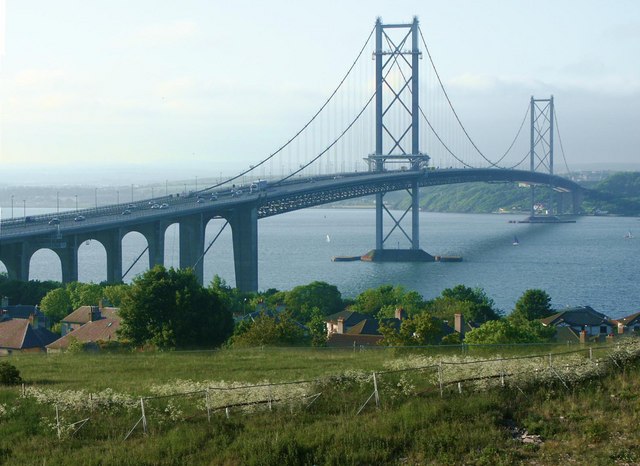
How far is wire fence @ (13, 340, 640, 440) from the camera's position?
12.6 metres

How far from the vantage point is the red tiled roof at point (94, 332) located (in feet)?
88.7

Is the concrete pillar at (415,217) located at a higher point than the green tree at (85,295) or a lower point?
higher

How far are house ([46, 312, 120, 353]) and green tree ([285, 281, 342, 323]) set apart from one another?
8.38 meters

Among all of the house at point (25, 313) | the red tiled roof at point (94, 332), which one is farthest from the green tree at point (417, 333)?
the house at point (25, 313)

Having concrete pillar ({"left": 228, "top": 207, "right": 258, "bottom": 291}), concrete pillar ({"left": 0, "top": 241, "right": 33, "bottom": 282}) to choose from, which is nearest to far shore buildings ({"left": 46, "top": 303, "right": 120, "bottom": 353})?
concrete pillar ({"left": 0, "top": 241, "right": 33, "bottom": 282})

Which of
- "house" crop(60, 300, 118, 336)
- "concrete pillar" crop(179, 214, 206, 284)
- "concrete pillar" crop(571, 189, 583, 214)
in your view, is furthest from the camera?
"concrete pillar" crop(571, 189, 583, 214)

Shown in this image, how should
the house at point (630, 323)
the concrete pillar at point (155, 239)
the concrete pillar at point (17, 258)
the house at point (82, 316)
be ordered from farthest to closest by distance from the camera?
1. the concrete pillar at point (155, 239)
2. the concrete pillar at point (17, 258)
3. the house at point (630, 323)
4. the house at point (82, 316)

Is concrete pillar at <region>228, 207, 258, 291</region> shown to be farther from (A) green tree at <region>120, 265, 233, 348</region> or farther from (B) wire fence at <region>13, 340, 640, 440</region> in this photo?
(B) wire fence at <region>13, 340, 640, 440</region>

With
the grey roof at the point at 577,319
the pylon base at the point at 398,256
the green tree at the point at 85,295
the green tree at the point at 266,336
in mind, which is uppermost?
the pylon base at the point at 398,256

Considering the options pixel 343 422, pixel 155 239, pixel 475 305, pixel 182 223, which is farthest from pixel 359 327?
pixel 182 223

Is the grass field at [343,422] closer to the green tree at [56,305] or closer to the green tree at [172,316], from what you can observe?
the green tree at [172,316]

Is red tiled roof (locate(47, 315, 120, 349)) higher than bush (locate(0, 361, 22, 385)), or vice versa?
bush (locate(0, 361, 22, 385))

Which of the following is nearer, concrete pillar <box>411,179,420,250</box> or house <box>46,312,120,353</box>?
house <box>46,312,120,353</box>

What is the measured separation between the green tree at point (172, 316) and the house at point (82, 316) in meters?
6.88
